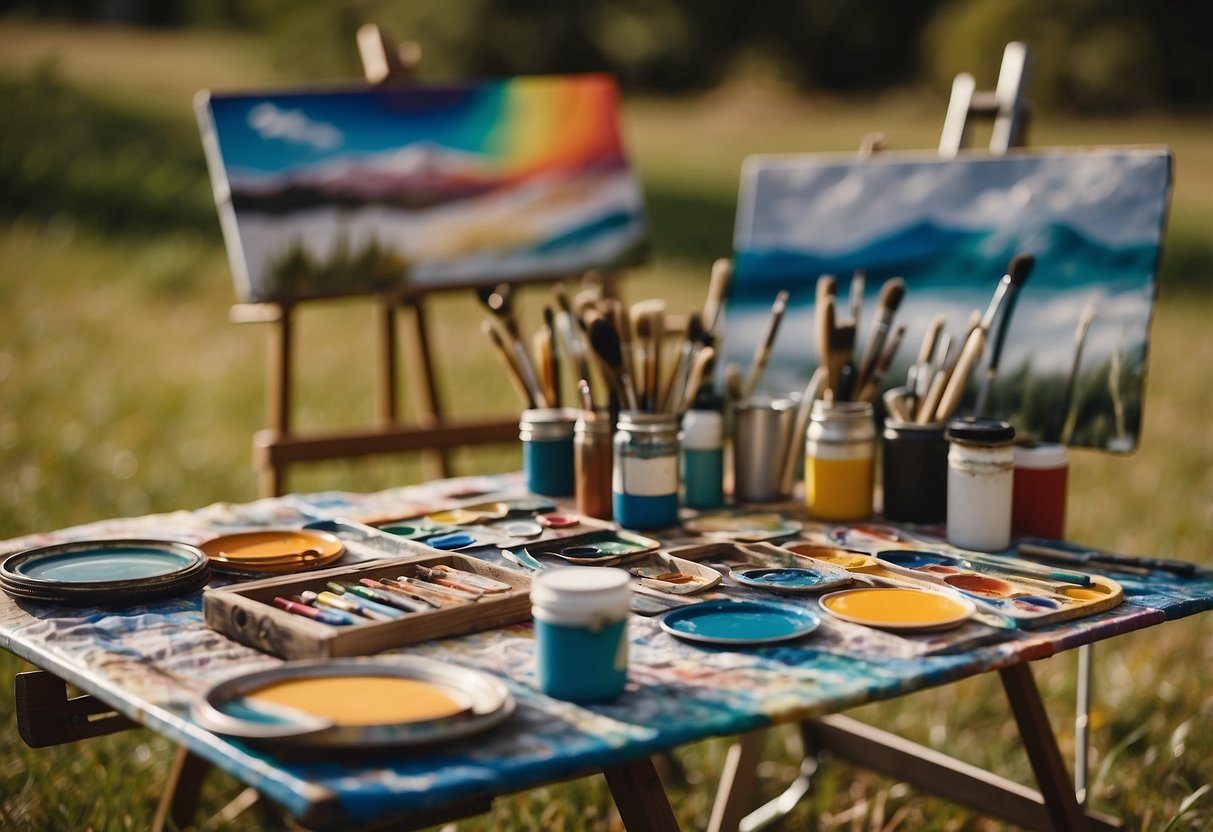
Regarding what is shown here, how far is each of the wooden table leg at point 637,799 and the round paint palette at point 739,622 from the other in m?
0.19

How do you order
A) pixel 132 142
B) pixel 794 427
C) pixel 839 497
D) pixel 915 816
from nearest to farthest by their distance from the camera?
pixel 839 497 → pixel 794 427 → pixel 915 816 → pixel 132 142

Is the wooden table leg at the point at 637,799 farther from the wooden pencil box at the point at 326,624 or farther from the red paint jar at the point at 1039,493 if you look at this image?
the red paint jar at the point at 1039,493

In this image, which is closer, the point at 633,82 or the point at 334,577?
the point at 334,577

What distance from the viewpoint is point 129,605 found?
177cm

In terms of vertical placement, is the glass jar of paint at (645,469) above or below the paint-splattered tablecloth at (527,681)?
above

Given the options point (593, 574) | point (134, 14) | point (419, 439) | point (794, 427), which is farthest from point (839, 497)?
point (134, 14)

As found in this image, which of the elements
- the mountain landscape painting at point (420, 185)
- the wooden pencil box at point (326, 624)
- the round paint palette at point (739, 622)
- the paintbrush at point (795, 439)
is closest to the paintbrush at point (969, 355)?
the paintbrush at point (795, 439)

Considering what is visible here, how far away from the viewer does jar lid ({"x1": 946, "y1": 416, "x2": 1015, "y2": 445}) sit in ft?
6.69

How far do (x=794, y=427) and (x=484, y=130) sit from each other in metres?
1.57

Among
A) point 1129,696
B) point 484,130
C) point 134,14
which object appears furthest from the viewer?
point 134,14

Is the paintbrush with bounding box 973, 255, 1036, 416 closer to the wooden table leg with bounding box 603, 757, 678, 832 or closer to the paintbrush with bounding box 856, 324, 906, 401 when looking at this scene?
the paintbrush with bounding box 856, 324, 906, 401

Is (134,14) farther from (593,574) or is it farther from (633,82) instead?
(593,574)

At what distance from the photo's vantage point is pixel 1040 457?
216cm

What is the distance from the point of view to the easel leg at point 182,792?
2434mm
